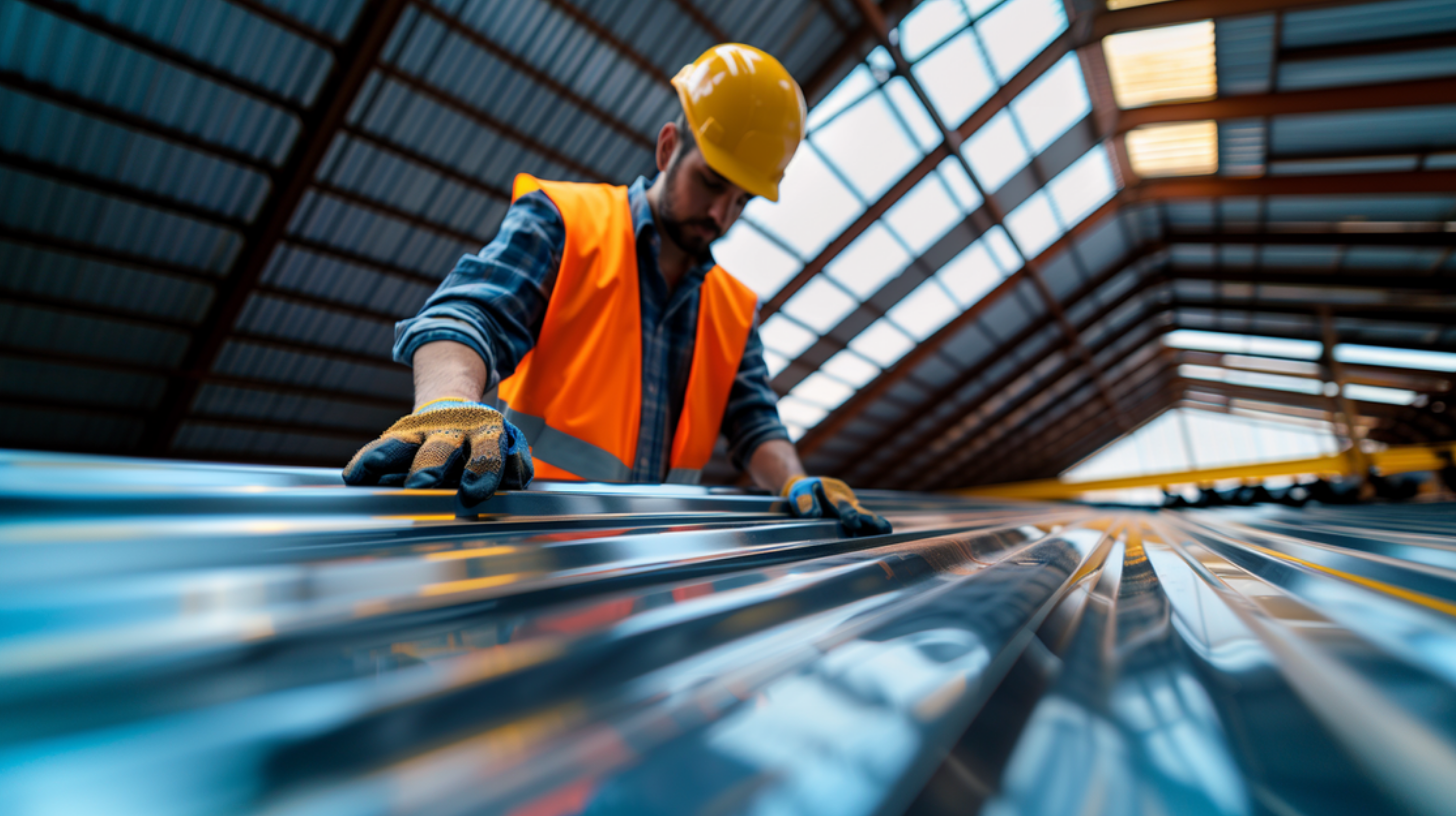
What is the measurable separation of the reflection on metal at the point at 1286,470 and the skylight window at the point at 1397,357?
6306 millimetres

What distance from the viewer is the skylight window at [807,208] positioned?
Answer: 9430mm

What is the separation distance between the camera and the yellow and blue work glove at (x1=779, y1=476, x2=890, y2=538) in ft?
5.41

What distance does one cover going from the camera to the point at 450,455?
3.92 ft

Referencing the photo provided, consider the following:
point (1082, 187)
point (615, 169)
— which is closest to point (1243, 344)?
point (1082, 187)

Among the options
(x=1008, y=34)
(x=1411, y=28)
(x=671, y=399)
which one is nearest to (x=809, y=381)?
(x=1008, y=34)

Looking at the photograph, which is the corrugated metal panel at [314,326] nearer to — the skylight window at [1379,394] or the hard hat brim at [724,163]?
the hard hat brim at [724,163]

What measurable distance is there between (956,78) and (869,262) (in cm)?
308

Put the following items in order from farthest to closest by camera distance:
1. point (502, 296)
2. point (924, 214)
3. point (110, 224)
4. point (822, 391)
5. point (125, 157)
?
point (822, 391) < point (924, 214) < point (110, 224) < point (125, 157) < point (502, 296)

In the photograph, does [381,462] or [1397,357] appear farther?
[1397,357]

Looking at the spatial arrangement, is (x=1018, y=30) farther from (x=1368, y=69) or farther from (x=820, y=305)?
(x=820, y=305)

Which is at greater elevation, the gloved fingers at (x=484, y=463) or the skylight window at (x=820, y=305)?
the skylight window at (x=820, y=305)

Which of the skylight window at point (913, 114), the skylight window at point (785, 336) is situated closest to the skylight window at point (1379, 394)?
the skylight window at point (913, 114)

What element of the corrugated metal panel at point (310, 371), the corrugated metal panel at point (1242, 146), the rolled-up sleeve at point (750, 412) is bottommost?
the rolled-up sleeve at point (750, 412)

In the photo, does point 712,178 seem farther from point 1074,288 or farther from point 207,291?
point 1074,288
